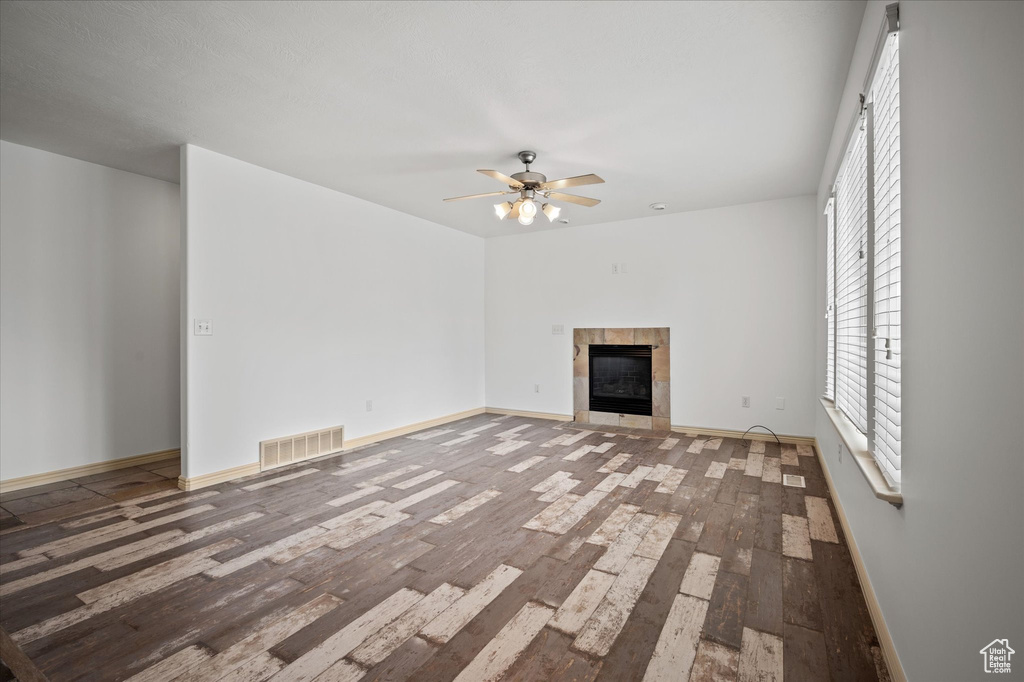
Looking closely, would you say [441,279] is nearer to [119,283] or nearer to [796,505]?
[119,283]

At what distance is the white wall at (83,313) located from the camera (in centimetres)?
394

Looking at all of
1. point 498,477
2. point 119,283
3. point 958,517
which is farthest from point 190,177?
point 958,517

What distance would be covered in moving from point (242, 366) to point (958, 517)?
4.65 m

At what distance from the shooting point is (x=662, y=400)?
609 cm

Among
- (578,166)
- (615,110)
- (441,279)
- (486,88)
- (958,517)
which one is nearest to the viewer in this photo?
(958,517)

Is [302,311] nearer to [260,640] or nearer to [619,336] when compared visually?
[260,640]

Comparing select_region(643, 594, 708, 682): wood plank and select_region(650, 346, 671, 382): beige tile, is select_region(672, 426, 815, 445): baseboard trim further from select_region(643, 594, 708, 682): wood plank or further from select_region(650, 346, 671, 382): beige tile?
select_region(643, 594, 708, 682): wood plank

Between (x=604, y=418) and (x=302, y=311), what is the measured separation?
3.93m

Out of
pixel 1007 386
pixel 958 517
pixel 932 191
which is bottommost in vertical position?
pixel 958 517

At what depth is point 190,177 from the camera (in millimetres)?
3895

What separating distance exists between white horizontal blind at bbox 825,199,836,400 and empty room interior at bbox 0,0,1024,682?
0.32 feet

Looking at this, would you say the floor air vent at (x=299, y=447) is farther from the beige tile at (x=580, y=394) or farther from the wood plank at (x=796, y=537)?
the wood plank at (x=796, y=537)

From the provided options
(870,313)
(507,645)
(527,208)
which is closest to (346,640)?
(507,645)

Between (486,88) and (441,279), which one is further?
(441,279)
